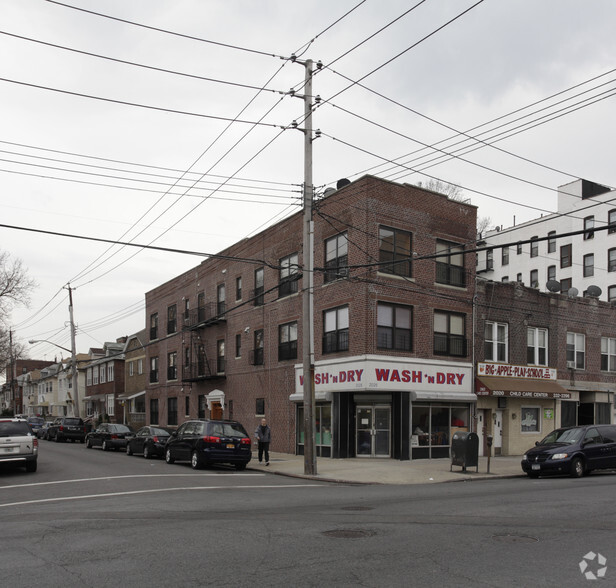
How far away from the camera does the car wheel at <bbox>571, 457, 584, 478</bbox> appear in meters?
19.9

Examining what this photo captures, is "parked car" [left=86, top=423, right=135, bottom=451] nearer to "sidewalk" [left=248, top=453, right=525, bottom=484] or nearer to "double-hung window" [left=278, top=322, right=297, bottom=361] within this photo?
"double-hung window" [left=278, top=322, right=297, bottom=361]

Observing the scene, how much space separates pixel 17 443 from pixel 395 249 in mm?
14980

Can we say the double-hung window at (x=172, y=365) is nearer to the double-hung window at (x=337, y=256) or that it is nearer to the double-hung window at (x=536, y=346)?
the double-hung window at (x=337, y=256)

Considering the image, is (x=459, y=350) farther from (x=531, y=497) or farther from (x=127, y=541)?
(x=127, y=541)

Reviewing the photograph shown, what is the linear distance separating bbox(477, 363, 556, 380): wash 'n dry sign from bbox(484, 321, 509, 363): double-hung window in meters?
0.47

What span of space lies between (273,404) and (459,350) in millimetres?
8845

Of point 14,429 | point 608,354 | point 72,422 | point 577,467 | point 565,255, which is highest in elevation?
point 565,255

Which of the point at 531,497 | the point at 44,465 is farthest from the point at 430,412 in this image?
the point at 44,465

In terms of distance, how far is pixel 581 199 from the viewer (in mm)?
53844

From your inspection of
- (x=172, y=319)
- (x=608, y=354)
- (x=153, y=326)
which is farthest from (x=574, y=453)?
(x=153, y=326)

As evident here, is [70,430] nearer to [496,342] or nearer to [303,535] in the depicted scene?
[496,342]

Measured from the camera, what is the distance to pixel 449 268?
91.6 feet

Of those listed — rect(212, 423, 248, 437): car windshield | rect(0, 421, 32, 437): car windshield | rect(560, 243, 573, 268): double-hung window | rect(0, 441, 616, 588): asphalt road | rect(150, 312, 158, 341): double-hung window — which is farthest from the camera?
rect(560, 243, 573, 268): double-hung window

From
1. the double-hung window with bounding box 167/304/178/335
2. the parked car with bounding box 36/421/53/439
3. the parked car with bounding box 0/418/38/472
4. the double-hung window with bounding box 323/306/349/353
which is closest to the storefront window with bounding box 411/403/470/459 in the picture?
the double-hung window with bounding box 323/306/349/353
